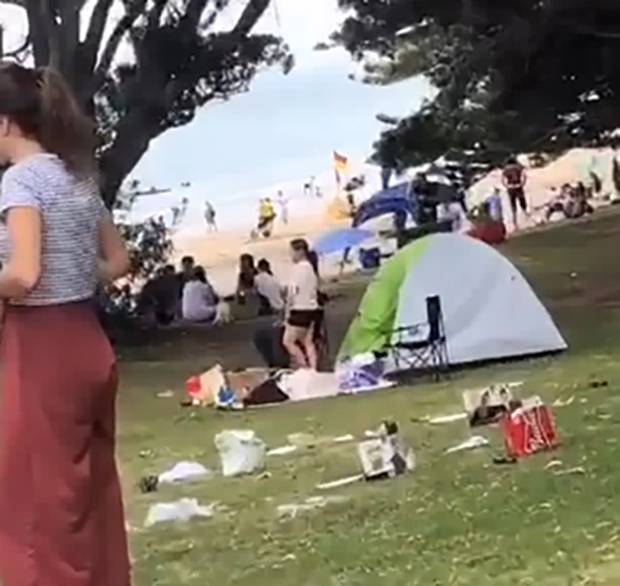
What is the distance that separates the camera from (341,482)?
854cm

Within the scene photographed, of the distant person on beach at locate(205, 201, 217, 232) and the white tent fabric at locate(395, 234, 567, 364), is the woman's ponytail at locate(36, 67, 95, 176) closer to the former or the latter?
the white tent fabric at locate(395, 234, 567, 364)

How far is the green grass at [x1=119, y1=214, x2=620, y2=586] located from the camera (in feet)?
20.6

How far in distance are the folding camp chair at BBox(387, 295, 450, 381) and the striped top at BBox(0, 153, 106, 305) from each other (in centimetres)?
972

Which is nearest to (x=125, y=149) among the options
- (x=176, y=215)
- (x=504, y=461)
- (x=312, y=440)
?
(x=176, y=215)

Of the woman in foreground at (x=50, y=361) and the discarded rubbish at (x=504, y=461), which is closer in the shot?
the woman in foreground at (x=50, y=361)

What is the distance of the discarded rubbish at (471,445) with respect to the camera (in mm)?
9148

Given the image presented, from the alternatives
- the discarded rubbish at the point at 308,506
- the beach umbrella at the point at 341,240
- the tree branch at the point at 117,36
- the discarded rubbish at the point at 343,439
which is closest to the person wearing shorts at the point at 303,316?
the discarded rubbish at the point at 343,439

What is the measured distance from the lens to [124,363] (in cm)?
1920

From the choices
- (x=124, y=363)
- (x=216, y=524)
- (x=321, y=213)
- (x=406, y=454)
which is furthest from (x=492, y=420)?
(x=321, y=213)

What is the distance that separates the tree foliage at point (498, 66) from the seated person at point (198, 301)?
9.69 feet

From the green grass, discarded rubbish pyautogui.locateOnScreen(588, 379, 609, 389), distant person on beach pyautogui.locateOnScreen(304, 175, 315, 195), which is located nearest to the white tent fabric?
the green grass

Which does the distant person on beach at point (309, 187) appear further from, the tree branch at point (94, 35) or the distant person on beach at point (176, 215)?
the tree branch at point (94, 35)

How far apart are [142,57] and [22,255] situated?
63.7 feet

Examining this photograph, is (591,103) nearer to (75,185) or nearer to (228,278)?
(228,278)
